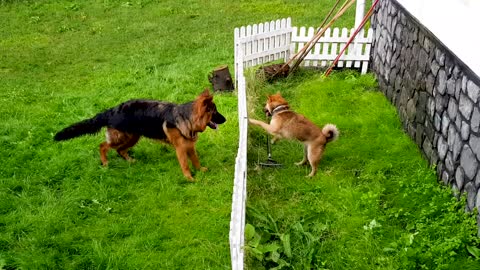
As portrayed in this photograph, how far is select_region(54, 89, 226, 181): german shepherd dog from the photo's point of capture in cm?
539

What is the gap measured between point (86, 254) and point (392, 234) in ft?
9.54

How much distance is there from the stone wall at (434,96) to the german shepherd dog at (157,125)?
2.48m

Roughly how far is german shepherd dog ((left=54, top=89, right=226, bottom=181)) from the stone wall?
2482 mm

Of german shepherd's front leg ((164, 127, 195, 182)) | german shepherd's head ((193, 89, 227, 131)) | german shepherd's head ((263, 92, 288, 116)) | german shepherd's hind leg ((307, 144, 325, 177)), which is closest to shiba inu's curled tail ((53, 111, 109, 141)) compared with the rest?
german shepherd's front leg ((164, 127, 195, 182))

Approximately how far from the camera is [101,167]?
19.0 ft

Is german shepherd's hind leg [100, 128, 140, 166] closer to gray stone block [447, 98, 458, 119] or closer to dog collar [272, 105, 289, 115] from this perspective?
dog collar [272, 105, 289, 115]

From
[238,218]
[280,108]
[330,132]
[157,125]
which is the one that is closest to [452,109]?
[330,132]

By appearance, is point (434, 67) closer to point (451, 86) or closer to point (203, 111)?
point (451, 86)

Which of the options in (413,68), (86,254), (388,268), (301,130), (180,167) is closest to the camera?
(388,268)

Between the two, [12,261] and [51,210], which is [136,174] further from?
[12,261]

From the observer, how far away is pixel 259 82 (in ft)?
26.0

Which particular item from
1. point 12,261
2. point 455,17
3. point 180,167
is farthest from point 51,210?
point 455,17

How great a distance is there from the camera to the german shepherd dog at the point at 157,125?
5391mm

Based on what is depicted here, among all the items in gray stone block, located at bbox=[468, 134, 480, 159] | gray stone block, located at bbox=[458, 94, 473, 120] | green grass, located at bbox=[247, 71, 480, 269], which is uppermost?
gray stone block, located at bbox=[458, 94, 473, 120]
